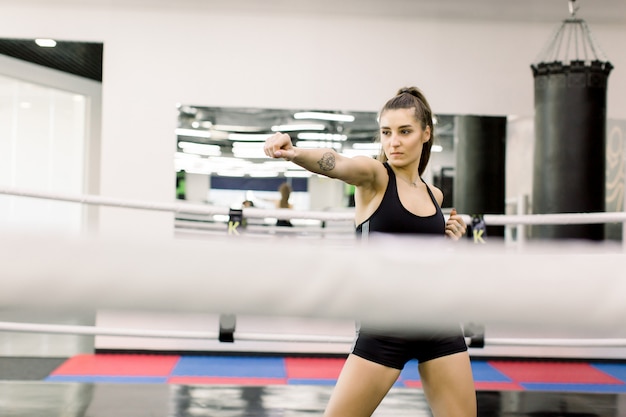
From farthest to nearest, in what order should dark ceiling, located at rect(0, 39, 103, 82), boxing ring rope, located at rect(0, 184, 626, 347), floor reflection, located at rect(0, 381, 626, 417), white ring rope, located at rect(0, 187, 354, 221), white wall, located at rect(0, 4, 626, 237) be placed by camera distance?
dark ceiling, located at rect(0, 39, 103, 82) < white wall, located at rect(0, 4, 626, 237) < white ring rope, located at rect(0, 187, 354, 221) < floor reflection, located at rect(0, 381, 626, 417) < boxing ring rope, located at rect(0, 184, 626, 347)

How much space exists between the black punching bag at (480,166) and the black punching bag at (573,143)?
857 mm

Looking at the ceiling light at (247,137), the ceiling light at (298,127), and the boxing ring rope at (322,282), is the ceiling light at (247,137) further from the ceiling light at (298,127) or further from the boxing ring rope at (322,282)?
the boxing ring rope at (322,282)

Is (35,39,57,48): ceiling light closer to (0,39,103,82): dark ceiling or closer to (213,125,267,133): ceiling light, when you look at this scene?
(0,39,103,82): dark ceiling

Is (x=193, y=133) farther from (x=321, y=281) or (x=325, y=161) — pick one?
(x=321, y=281)

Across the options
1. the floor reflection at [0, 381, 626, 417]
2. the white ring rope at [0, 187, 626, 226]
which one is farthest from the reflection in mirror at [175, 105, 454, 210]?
the floor reflection at [0, 381, 626, 417]

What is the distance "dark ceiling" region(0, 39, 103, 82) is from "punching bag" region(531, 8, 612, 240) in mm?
3212

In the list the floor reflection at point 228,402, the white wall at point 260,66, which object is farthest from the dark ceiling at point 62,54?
the floor reflection at point 228,402

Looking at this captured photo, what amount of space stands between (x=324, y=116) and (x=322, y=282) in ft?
13.6

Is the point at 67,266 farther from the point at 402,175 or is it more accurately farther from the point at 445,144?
the point at 445,144

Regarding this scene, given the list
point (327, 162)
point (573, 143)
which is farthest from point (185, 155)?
point (327, 162)

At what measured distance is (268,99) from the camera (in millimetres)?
4734

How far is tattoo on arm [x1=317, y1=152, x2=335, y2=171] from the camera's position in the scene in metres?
1.38

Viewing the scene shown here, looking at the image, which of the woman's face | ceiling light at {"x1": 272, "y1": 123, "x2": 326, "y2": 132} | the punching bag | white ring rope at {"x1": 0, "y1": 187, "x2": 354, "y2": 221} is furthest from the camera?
ceiling light at {"x1": 272, "y1": 123, "x2": 326, "y2": 132}

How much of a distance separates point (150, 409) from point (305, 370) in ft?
7.28
